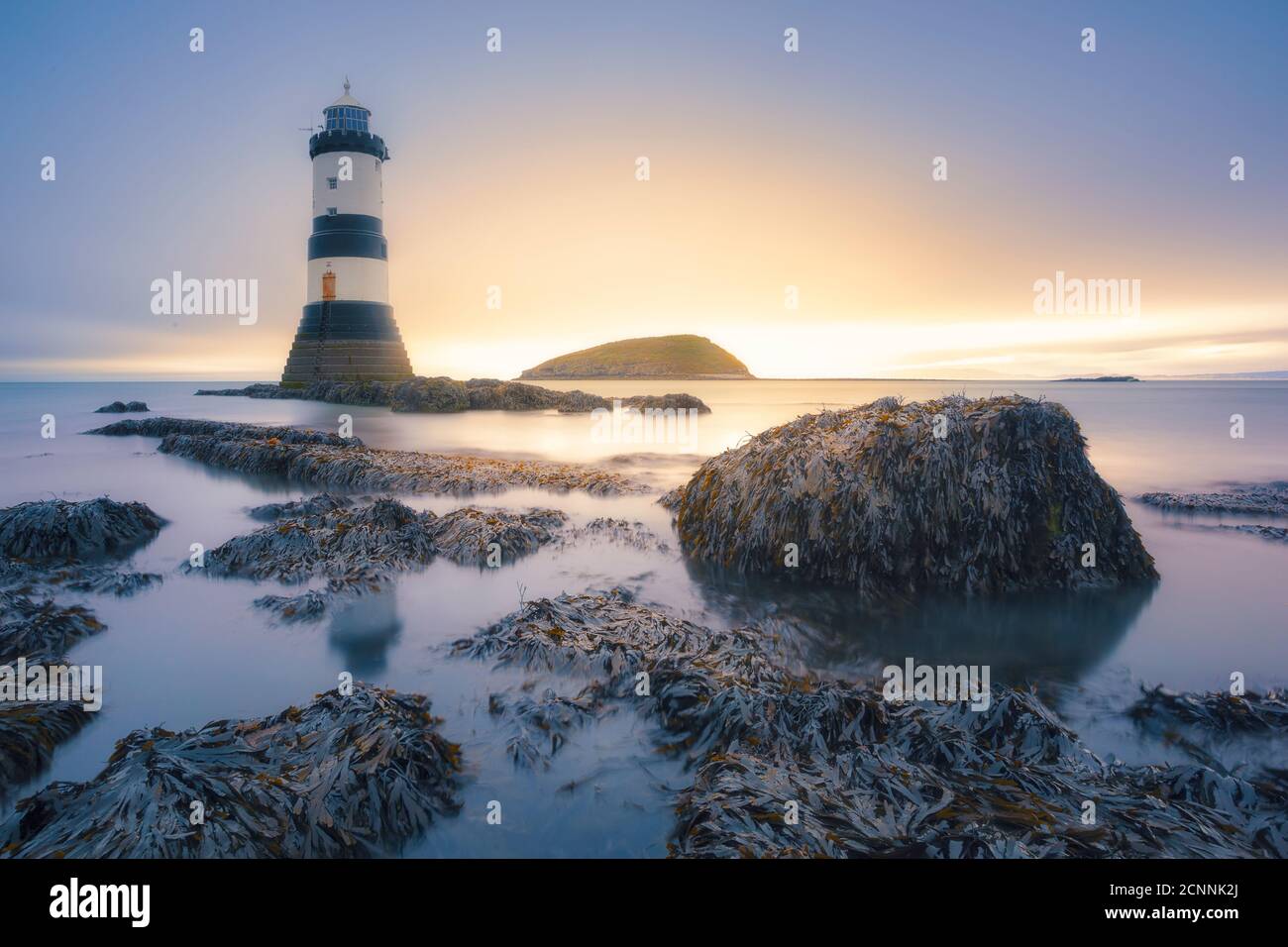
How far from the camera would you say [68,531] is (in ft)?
24.9

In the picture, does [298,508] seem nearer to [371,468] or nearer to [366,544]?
[366,544]

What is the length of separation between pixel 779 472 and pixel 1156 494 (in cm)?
911

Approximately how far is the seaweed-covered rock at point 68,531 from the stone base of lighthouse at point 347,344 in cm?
3694

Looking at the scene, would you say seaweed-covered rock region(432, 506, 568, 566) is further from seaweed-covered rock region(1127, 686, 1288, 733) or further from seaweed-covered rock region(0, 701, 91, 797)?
seaweed-covered rock region(1127, 686, 1288, 733)

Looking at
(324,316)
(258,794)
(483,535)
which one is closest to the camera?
(258,794)

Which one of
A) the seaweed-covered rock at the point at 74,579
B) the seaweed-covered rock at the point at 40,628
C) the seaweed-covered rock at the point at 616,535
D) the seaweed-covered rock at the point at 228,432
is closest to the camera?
the seaweed-covered rock at the point at 40,628

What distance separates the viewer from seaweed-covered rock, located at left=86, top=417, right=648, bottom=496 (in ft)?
39.2

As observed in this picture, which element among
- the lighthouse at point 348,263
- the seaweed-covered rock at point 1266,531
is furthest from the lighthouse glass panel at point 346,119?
the seaweed-covered rock at point 1266,531

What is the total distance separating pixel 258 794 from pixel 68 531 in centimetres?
754

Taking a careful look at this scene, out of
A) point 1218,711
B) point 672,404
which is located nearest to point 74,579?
point 1218,711

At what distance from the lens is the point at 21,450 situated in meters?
18.2

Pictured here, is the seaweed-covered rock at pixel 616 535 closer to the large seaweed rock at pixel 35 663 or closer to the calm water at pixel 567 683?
the calm water at pixel 567 683

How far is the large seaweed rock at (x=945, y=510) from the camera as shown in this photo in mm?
6566
